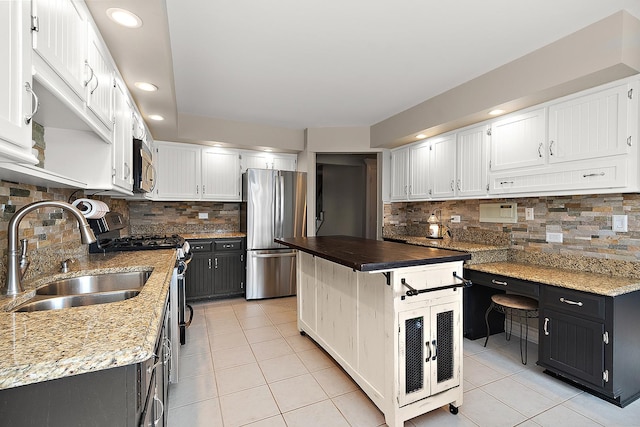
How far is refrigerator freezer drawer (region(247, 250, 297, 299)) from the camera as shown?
431 cm

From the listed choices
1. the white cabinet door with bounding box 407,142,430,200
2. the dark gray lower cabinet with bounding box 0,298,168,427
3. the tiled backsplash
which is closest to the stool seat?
the tiled backsplash

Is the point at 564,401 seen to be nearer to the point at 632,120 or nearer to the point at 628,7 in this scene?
the point at 632,120

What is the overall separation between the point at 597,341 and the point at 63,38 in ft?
10.9

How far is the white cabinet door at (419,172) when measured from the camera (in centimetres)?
379

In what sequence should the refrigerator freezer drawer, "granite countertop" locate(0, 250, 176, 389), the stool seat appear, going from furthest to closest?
the refrigerator freezer drawer, the stool seat, "granite countertop" locate(0, 250, 176, 389)

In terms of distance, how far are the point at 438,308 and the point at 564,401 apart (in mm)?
1147

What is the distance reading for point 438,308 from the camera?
1859 millimetres

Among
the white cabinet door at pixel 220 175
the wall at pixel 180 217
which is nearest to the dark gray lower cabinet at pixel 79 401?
the white cabinet door at pixel 220 175

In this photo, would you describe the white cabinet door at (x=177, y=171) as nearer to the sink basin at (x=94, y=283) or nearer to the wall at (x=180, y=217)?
the wall at (x=180, y=217)

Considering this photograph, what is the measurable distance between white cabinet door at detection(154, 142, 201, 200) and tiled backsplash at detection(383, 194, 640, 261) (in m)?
3.50

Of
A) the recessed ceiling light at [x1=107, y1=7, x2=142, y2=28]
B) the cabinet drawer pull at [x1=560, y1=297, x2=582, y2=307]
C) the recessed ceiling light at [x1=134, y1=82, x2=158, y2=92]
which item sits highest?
the recessed ceiling light at [x1=107, y1=7, x2=142, y2=28]

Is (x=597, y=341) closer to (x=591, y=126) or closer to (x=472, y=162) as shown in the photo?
(x=591, y=126)

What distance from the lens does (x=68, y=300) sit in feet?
4.50

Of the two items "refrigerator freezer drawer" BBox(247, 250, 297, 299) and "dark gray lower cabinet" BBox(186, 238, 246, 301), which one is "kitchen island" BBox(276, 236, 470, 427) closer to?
"refrigerator freezer drawer" BBox(247, 250, 297, 299)
